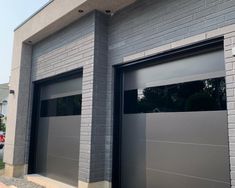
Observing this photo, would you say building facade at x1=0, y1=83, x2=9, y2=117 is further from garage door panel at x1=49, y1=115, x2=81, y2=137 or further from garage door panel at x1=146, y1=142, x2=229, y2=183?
garage door panel at x1=146, y1=142, x2=229, y2=183

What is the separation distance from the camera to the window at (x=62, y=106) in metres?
6.20

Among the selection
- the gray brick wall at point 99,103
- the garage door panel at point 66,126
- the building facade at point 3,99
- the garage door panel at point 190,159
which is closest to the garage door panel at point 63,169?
the garage door panel at point 66,126

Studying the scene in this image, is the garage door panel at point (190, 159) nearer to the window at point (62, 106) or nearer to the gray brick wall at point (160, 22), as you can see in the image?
the gray brick wall at point (160, 22)

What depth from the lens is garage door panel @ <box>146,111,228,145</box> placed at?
12.4 feet

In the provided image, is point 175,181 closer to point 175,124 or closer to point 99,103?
point 175,124

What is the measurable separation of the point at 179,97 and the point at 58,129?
3.47 m

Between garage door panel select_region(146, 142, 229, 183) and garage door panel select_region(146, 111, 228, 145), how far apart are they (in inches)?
3.9

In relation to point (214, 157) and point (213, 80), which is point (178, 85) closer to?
point (213, 80)

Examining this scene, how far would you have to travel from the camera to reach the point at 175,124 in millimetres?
4359

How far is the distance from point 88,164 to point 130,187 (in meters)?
0.87

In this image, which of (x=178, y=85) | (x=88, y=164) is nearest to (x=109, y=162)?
(x=88, y=164)

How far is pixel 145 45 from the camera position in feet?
15.8

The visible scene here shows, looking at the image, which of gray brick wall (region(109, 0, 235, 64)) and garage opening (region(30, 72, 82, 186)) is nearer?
gray brick wall (region(109, 0, 235, 64))

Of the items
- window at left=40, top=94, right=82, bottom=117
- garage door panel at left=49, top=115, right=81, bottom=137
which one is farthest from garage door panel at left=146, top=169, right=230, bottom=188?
window at left=40, top=94, right=82, bottom=117
